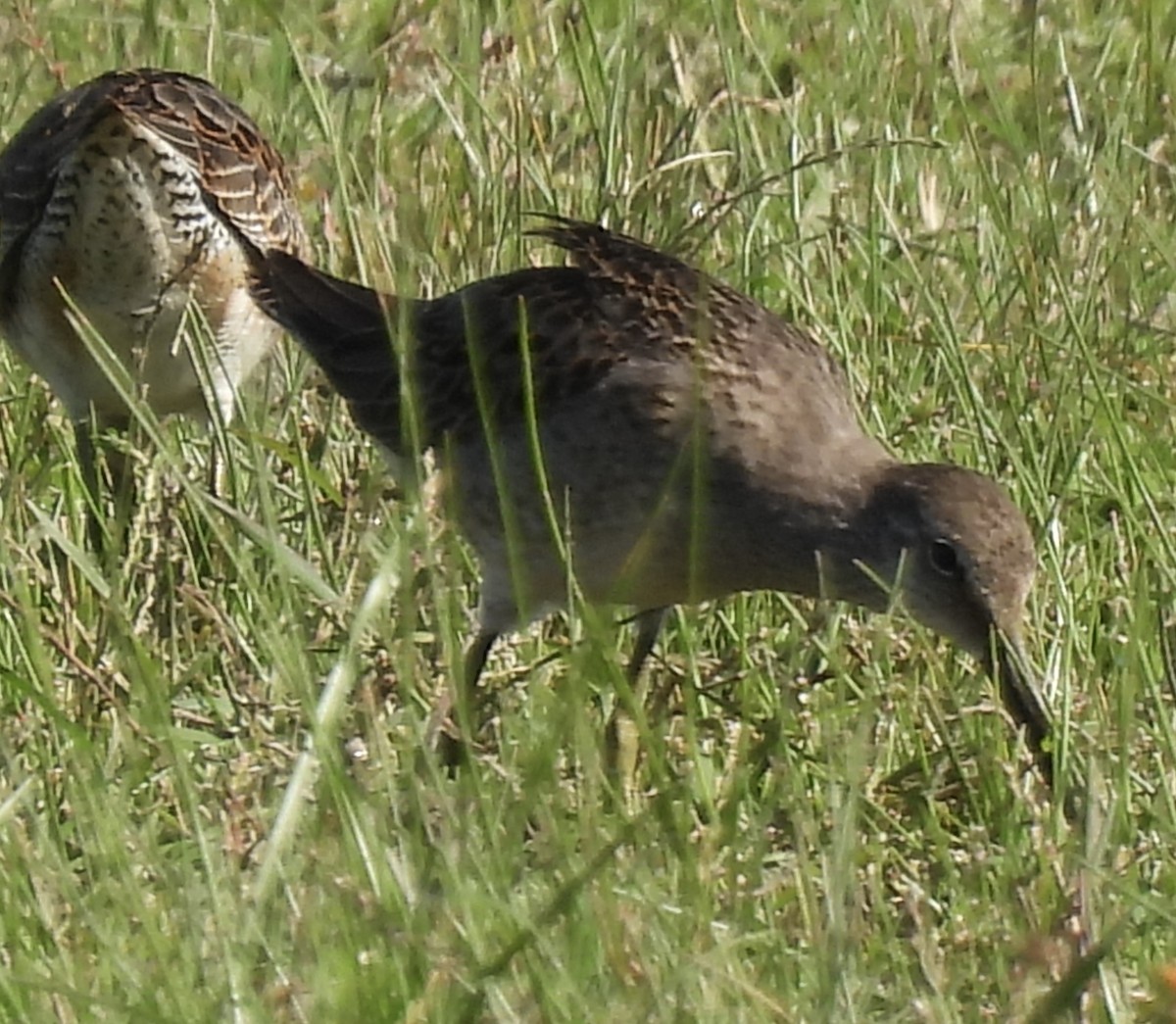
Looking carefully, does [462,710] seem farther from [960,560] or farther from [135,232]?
[135,232]

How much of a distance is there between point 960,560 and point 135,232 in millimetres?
2198

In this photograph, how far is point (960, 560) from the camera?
500 centimetres

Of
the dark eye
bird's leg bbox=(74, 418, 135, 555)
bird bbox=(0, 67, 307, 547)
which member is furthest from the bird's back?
bird bbox=(0, 67, 307, 547)

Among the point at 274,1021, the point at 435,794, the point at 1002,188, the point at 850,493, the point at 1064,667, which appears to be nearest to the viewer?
the point at 274,1021

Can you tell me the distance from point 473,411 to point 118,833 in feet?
7.15

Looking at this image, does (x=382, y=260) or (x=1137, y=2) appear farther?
(x=1137, y=2)

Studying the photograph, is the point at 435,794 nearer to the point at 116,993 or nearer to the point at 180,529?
the point at 116,993

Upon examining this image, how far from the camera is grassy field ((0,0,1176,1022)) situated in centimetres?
353

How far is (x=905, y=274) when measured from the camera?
5871mm

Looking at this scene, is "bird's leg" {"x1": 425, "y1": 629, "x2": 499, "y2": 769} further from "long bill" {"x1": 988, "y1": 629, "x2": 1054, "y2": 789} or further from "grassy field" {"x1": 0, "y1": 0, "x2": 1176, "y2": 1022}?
"long bill" {"x1": 988, "y1": 629, "x2": 1054, "y2": 789}

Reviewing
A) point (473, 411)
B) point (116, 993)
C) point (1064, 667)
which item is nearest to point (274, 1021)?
point (116, 993)

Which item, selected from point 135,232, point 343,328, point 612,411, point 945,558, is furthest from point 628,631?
point 135,232

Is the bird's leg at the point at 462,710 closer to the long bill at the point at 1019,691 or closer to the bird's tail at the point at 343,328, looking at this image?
the bird's tail at the point at 343,328

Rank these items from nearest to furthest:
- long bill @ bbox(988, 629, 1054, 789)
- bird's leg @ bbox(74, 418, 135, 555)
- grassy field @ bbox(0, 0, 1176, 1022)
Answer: grassy field @ bbox(0, 0, 1176, 1022)
long bill @ bbox(988, 629, 1054, 789)
bird's leg @ bbox(74, 418, 135, 555)
